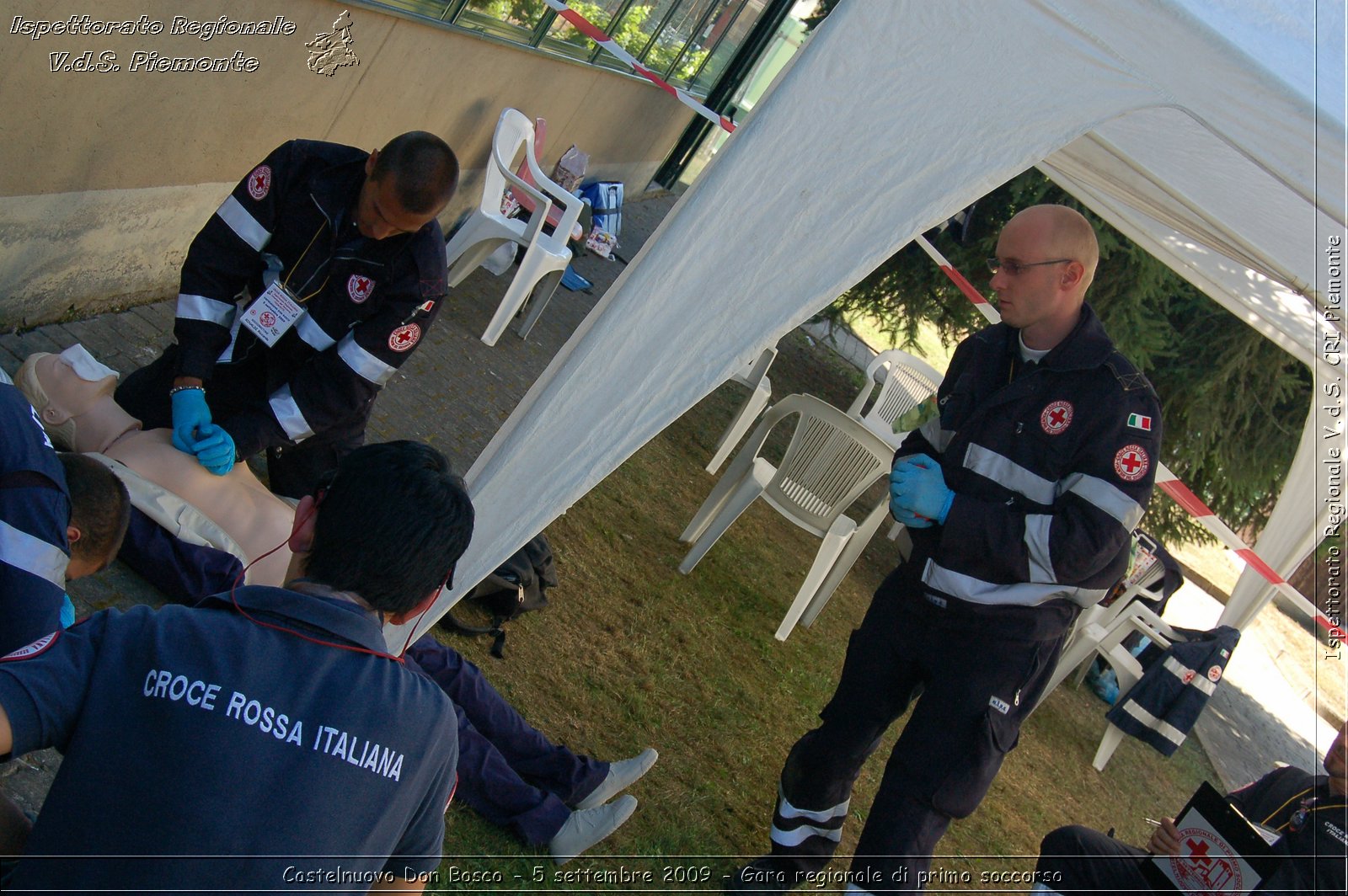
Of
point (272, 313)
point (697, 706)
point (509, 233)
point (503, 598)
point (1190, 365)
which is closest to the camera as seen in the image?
point (272, 313)

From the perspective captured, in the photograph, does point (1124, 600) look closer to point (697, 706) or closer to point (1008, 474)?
point (697, 706)

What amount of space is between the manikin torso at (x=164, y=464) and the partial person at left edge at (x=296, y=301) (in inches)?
2.4

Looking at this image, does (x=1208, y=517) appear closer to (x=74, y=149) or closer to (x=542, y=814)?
(x=542, y=814)

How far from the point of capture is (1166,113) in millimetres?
3361

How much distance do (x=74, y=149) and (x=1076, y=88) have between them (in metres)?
3.81

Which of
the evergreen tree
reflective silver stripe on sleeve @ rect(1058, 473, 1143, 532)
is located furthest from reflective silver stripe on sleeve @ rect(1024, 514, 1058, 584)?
the evergreen tree

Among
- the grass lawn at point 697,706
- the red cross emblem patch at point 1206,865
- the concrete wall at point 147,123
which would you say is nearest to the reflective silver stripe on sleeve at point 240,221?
Answer: the concrete wall at point 147,123


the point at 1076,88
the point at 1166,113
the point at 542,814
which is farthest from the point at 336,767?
the point at 1166,113

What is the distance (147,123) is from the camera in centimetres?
449

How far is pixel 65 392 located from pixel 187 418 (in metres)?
0.45

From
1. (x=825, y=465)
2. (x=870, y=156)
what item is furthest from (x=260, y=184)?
(x=825, y=465)

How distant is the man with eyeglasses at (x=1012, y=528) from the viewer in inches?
121

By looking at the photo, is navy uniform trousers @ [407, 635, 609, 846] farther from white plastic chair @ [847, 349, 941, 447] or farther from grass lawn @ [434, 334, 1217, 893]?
white plastic chair @ [847, 349, 941, 447]

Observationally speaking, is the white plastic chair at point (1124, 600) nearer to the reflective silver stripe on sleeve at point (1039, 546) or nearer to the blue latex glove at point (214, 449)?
Answer: the reflective silver stripe on sleeve at point (1039, 546)
